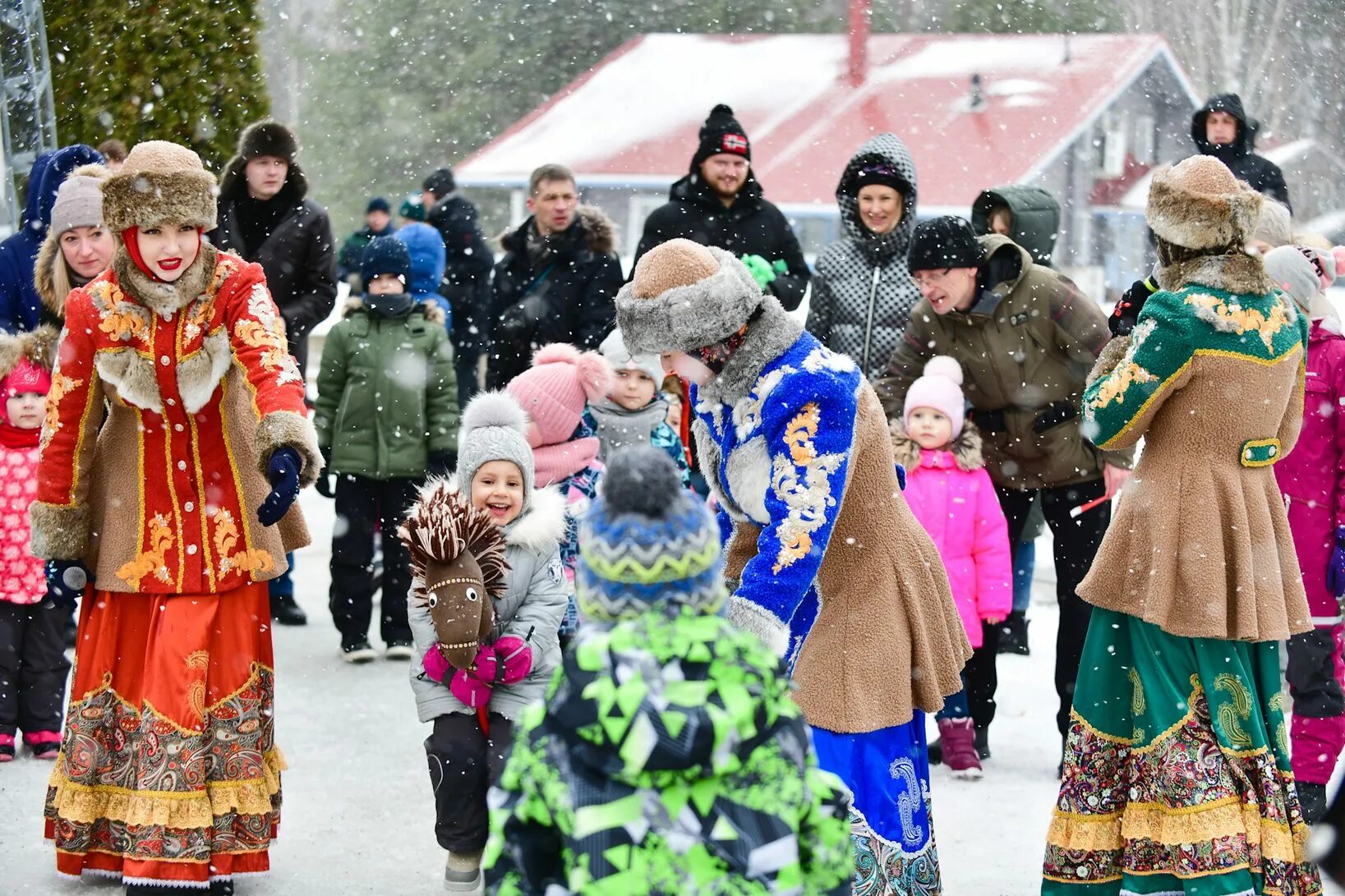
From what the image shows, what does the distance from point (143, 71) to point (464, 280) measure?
2879 millimetres

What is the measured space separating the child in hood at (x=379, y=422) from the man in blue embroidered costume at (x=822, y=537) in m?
3.52

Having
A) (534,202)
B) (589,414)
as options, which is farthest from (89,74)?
(589,414)

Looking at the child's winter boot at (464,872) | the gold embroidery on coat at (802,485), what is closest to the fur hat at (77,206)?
the child's winter boot at (464,872)

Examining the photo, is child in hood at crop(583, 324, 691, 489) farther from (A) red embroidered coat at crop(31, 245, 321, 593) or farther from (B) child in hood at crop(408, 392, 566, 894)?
(A) red embroidered coat at crop(31, 245, 321, 593)

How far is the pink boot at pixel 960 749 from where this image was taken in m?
6.09

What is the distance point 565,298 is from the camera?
798 cm

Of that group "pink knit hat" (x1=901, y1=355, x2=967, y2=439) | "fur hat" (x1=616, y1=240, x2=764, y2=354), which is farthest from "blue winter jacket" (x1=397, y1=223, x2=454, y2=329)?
"fur hat" (x1=616, y1=240, x2=764, y2=354)

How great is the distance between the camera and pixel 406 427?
7504 mm

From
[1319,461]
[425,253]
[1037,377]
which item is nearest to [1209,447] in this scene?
[1319,461]

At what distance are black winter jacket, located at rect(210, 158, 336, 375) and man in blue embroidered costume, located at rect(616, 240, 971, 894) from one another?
158 inches

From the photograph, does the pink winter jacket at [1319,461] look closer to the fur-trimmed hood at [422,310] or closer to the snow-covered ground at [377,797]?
the snow-covered ground at [377,797]

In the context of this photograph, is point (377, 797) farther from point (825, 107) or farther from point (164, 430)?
point (825, 107)

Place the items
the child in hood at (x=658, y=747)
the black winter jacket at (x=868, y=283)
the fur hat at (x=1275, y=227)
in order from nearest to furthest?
the child in hood at (x=658, y=747) < the fur hat at (x=1275, y=227) < the black winter jacket at (x=868, y=283)

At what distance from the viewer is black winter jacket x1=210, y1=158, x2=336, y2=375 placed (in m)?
7.73
